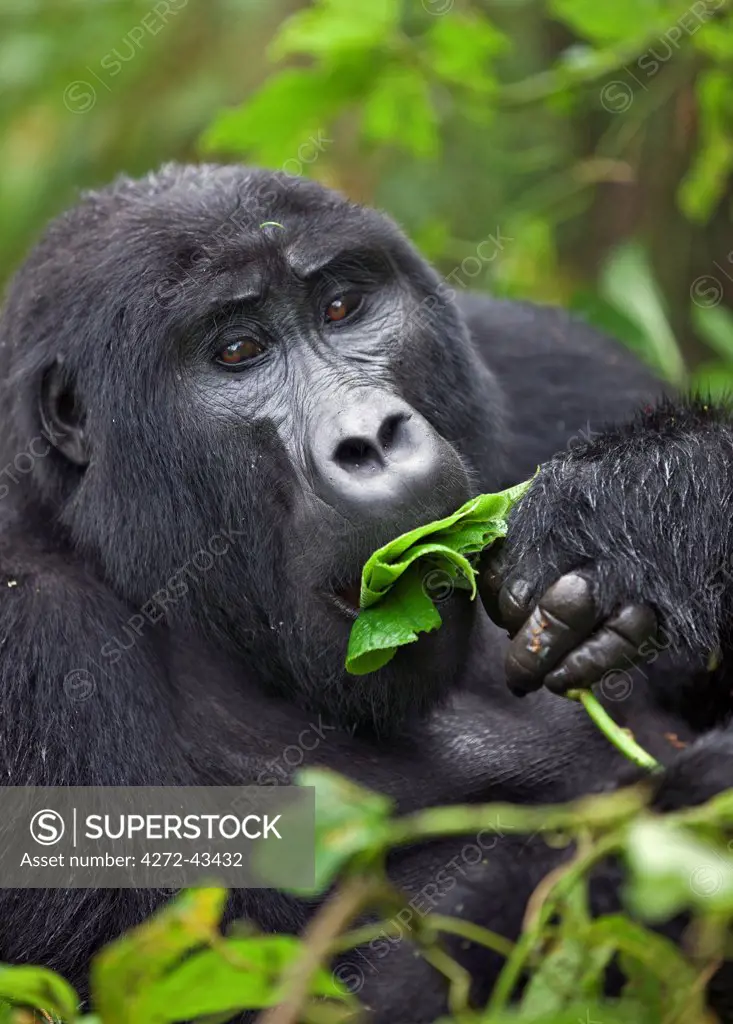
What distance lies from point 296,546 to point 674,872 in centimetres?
180

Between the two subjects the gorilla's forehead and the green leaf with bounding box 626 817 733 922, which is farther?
the gorilla's forehead

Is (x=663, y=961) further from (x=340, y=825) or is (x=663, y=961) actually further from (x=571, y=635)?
(x=571, y=635)

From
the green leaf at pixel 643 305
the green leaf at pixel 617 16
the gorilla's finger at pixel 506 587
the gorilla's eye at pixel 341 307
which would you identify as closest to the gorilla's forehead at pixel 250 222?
the gorilla's eye at pixel 341 307

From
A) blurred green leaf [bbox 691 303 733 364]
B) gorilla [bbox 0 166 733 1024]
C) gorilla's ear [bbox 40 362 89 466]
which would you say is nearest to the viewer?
gorilla [bbox 0 166 733 1024]

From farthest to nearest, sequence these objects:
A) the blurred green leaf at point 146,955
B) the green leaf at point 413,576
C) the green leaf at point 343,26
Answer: the green leaf at point 343,26 < the green leaf at point 413,576 < the blurred green leaf at point 146,955

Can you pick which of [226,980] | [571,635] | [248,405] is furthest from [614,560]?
[226,980]

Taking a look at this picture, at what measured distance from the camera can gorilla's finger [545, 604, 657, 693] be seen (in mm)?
2893

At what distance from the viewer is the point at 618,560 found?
9.95 ft

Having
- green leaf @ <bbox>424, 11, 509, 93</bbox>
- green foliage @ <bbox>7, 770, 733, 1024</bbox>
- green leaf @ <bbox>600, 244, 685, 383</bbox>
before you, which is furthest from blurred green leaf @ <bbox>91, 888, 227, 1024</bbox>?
green leaf @ <bbox>600, 244, 685, 383</bbox>

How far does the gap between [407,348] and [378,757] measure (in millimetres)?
1091

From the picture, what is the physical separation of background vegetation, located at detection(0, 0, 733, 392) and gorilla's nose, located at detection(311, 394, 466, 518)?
2.13 meters

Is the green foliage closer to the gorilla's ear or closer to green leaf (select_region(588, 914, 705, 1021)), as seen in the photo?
green leaf (select_region(588, 914, 705, 1021))

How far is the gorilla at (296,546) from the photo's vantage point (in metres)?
3.05

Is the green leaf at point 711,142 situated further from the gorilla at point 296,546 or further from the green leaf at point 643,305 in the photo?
the gorilla at point 296,546
